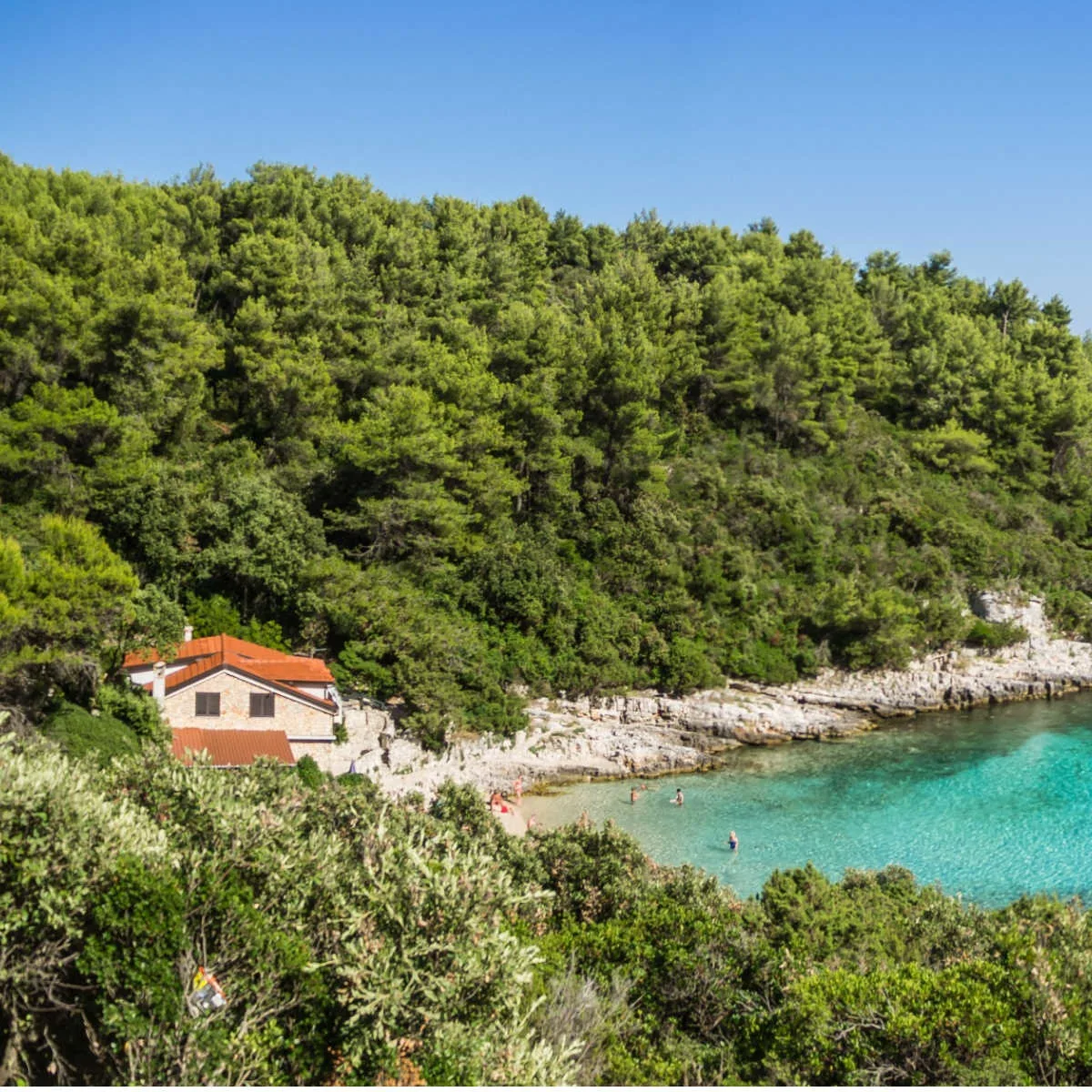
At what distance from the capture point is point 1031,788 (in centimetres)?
3036

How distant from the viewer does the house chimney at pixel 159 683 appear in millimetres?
24844

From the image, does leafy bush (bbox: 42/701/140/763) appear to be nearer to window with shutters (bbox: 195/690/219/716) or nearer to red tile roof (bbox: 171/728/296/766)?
red tile roof (bbox: 171/728/296/766)

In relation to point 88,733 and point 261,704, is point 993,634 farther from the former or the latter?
point 88,733

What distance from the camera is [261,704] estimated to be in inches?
1008

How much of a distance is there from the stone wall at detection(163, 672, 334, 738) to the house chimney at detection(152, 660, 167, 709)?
176 mm

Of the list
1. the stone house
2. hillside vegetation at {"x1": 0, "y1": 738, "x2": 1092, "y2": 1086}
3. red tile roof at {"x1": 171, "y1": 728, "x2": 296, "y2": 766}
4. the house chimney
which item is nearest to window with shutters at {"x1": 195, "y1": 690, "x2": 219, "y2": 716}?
the stone house

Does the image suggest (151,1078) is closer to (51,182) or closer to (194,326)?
(194,326)

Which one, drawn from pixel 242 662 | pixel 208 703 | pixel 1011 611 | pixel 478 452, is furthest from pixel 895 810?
pixel 208 703

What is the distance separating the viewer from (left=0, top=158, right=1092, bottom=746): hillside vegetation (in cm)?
2841

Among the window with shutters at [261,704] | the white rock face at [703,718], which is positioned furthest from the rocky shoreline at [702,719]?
the window with shutters at [261,704]

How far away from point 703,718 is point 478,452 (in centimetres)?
1296

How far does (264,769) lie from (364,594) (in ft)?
40.5

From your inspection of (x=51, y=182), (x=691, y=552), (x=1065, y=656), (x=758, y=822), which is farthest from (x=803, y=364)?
(x=51, y=182)

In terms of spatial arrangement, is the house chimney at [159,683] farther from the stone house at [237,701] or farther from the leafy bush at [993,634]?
the leafy bush at [993,634]
